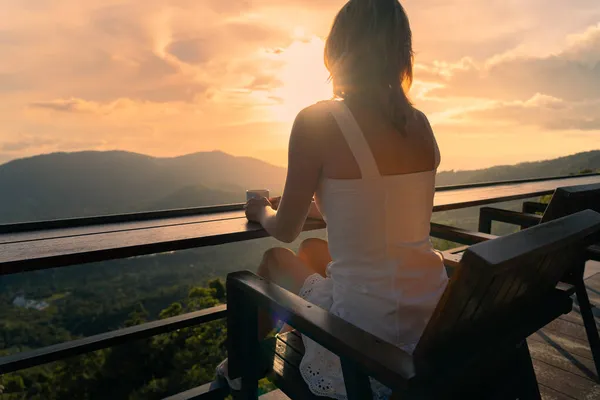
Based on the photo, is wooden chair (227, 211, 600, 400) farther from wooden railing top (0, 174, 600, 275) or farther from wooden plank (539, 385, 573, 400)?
wooden plank (539, 385, 573, 400)

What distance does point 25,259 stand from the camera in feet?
3.73

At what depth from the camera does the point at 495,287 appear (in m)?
0.85

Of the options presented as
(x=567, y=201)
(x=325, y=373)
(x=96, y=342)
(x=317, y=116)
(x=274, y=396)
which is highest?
(x=317, y=116)

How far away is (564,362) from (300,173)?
2042mm

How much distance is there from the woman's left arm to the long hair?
0.17m

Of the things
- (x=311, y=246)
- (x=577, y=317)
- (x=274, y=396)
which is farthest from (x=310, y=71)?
(x=577, y=317)

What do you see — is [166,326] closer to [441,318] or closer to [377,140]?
[377,140]

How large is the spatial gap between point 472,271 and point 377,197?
44 centimetres

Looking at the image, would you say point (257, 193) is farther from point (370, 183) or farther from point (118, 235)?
point (370, 183)

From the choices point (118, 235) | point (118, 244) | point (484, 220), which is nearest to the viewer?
point (118, 244)

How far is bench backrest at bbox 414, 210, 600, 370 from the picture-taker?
2.30 ft

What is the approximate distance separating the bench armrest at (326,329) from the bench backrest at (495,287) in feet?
0.17

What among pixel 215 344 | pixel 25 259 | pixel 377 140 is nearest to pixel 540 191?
pixel 377 140

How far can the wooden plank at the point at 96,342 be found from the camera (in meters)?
1.86
